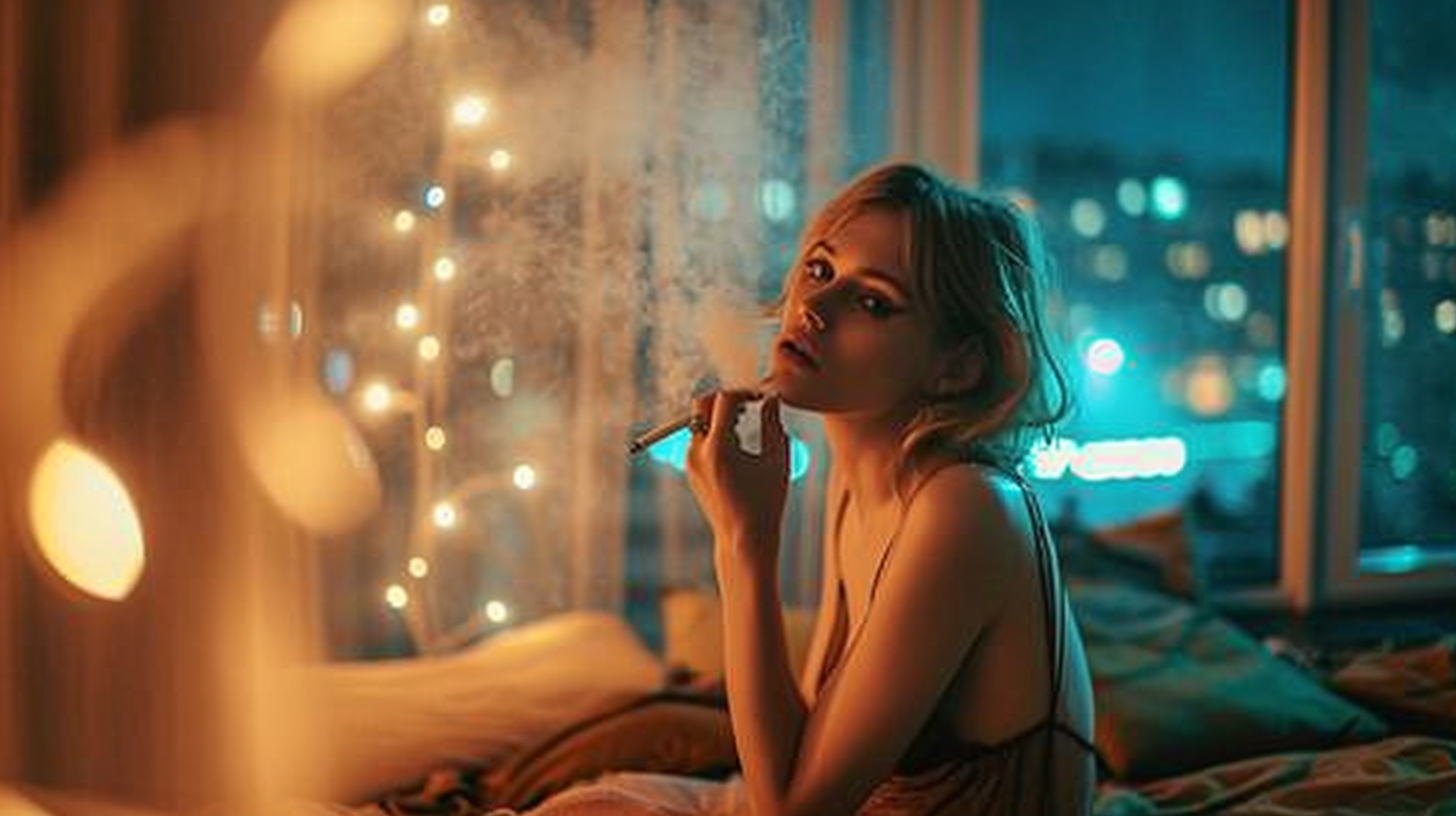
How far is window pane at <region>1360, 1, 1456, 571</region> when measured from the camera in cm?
286

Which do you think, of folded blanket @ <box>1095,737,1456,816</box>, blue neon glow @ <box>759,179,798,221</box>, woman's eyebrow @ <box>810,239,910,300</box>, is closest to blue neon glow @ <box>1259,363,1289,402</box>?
folded blanket @ <box>1095,737,1456,816</box>

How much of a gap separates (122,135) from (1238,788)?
148 centimetres

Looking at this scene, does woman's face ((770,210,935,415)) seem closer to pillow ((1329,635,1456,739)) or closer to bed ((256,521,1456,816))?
bed ((256,521,1456,816))

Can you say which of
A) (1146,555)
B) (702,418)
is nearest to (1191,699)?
(1146,555)

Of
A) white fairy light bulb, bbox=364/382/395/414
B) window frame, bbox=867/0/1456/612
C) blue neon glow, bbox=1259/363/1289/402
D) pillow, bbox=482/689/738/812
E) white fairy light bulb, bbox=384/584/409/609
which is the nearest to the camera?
pillow, bbox=482/689/738/812

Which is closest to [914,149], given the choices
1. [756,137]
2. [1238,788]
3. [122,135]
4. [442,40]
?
[756,137]

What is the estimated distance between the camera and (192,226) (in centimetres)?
132

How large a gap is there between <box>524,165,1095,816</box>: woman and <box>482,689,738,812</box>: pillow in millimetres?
574

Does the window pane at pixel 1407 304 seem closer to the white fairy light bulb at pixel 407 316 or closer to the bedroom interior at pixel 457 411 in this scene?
the bedroom interior at pixel 457 411

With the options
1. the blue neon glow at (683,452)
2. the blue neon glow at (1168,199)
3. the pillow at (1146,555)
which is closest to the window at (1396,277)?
the blue neon glow at (1168,199)

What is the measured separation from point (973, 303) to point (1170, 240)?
218cm

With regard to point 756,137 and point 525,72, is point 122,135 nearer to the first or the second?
point 525,72

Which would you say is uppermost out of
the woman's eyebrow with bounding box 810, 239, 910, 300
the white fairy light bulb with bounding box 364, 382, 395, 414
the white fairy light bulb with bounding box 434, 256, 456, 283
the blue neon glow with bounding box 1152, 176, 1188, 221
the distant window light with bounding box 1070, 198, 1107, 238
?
→ the blue neon glow with bounding box 1152, 176, 1188, 221

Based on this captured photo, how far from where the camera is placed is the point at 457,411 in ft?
6.08
